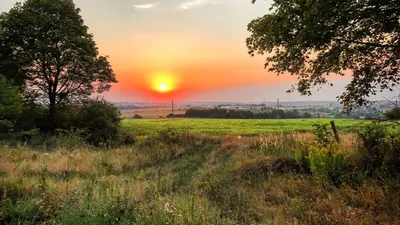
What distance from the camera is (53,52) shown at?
75.7ft

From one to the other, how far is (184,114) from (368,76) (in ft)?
223

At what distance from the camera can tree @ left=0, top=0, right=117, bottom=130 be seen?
2216cm

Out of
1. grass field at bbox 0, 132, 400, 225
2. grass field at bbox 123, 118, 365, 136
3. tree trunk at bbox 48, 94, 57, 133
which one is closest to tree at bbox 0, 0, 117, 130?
tree trunk at bbox 48, 94, 57, 133

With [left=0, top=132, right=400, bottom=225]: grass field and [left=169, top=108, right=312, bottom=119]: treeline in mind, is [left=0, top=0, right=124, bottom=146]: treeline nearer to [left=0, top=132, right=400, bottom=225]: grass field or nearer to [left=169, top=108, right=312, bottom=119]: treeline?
[left=0, top=132, right=400, bottom=225]: grass field

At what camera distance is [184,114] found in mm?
74875

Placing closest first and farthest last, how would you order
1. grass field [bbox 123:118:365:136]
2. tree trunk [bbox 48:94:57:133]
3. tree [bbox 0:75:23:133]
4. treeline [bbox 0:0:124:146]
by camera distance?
tree [bbox 0:75:23:133]
treeline [bbox 0:0:124:146]
tree trunk [bbox 48:94:57:133]
grass field [bbox 123:118:365:136]

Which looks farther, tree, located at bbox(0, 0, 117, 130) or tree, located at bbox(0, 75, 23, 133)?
tree, located at bbox(0, 0, 117, 130)

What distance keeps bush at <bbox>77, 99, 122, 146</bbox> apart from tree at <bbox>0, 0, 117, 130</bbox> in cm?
190

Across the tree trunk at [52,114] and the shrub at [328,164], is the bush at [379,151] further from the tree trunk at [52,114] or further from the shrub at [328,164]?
the tree trunk at [52,114]

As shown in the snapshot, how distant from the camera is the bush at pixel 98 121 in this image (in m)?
23.2

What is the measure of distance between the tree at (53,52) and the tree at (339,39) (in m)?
19.7

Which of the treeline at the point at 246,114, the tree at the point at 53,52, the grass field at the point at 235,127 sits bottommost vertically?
the grass field at the point at 235,127

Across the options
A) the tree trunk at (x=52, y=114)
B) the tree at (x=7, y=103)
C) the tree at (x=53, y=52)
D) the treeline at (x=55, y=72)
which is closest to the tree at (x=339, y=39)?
the tree at (x=7, y=103)

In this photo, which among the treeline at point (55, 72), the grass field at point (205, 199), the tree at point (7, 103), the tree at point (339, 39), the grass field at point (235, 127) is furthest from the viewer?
the grass field at point (235, 127)
